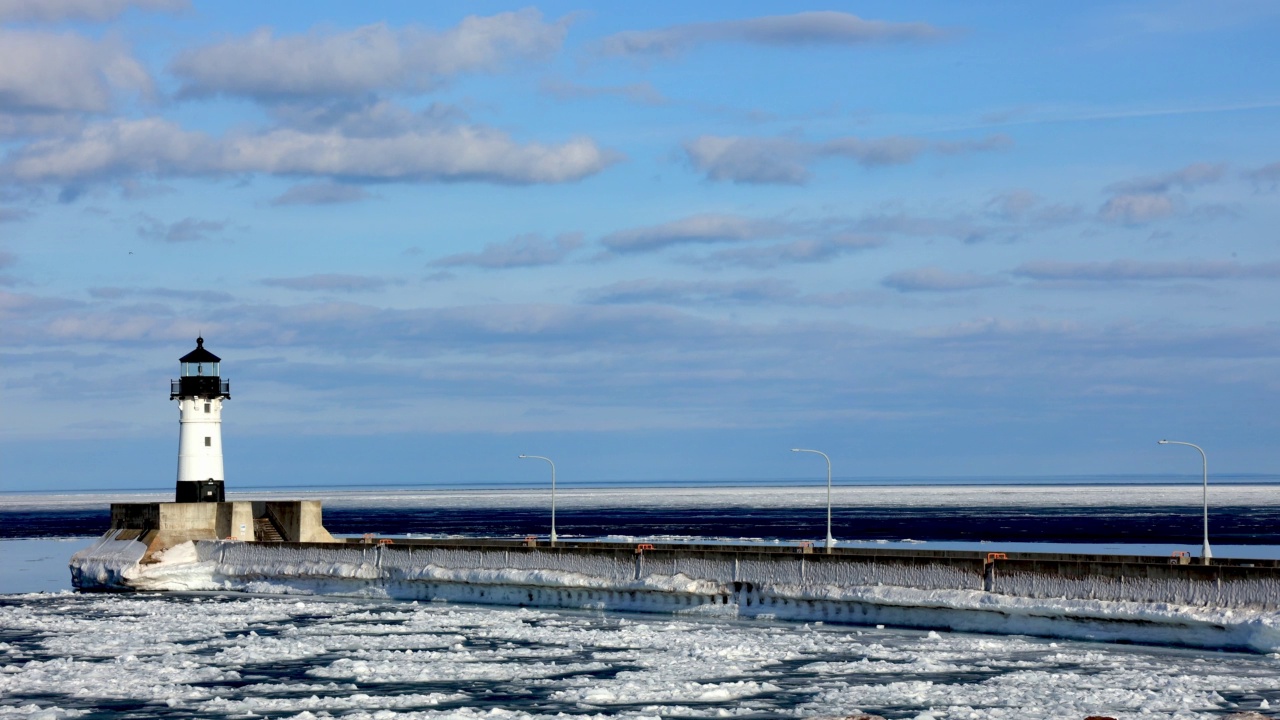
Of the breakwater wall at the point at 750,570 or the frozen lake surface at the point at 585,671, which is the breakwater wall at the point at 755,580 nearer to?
the breakwater wall at the point at 750,570

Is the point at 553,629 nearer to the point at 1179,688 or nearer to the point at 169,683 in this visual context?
the point at 169,683

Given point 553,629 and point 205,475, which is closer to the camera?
point 553,629

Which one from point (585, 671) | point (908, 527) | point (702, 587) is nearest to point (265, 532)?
point (702, 587)

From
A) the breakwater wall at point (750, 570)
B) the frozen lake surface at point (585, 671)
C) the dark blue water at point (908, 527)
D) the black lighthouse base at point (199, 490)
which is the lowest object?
the frozen lake surface at point (585, 671)

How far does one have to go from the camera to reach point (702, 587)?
135ft

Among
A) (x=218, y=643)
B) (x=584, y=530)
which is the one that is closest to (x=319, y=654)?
(x=218, y=643)

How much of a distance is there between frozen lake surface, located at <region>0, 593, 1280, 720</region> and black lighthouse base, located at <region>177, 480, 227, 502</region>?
1800cm

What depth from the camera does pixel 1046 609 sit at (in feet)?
111

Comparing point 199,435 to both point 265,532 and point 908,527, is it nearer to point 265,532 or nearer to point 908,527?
point 265,532

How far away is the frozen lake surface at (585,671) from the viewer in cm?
2439

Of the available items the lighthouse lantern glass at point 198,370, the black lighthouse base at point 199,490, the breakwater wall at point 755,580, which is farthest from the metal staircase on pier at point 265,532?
the lighthouse lantern glass at point 198,370

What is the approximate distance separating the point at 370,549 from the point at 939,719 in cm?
3100

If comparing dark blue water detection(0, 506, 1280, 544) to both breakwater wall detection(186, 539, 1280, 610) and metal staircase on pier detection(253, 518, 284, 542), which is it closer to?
metal staircase on pier detection(253, 518, 284, 542)

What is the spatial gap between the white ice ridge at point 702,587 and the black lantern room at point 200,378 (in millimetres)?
6797
